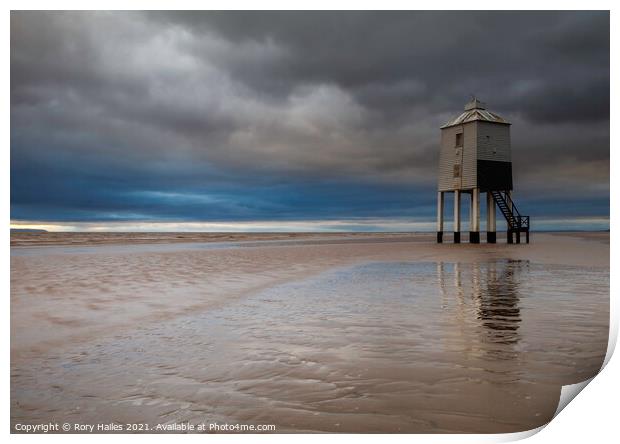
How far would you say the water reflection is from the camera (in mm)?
4910

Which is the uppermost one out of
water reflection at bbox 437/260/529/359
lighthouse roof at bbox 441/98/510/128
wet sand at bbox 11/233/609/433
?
lighthouse roof at bbox 441/98/510/128

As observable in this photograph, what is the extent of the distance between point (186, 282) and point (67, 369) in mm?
6488

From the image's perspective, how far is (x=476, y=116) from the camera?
2795 centimetres

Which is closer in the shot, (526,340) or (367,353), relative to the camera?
(367,353)

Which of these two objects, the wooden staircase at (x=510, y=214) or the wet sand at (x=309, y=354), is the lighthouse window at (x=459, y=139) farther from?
the wet sand at (x=309, y=354)

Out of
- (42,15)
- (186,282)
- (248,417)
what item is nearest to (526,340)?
(248,417)

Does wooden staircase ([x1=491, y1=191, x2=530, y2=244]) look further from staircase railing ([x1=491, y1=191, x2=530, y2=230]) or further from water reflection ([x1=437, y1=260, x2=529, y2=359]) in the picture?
water reflection ([x1=437, y1=260, x2=529, y2=359])

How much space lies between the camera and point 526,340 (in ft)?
16.4

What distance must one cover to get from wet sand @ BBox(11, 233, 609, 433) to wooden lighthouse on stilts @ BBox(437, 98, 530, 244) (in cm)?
1966

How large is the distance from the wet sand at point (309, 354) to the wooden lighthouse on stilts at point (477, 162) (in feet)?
64.5

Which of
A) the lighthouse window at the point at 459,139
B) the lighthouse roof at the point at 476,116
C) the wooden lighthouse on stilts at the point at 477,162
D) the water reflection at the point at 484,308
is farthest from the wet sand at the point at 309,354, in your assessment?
the lighthouse window at the point at 459,139

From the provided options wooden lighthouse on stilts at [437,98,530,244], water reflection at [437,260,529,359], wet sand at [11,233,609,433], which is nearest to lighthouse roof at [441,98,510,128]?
wooden lighthouse on stilts at [437,98,530,244]

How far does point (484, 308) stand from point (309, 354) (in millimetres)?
3721
